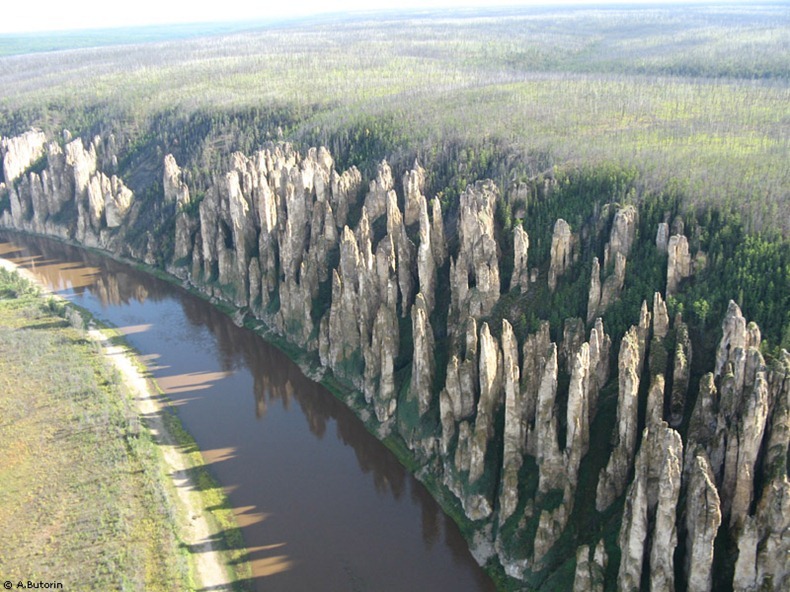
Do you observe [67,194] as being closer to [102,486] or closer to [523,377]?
[102,486]

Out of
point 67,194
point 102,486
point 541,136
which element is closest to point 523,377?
point 102,486

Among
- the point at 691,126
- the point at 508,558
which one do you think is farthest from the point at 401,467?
the point at 691,126

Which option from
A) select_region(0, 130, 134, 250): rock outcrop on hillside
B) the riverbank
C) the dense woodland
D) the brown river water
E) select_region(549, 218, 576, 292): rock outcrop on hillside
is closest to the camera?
the riverbank

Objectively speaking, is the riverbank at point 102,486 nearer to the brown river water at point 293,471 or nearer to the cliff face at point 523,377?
the brown river water at point 293,471

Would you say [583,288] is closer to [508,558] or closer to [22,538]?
[508,558]

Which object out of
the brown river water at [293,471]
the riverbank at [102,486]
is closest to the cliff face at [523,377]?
the brown river water at [293,471]

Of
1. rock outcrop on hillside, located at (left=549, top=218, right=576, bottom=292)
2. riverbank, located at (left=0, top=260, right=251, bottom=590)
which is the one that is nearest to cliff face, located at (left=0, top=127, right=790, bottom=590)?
rock outcrop on hillside, located at (left=549, top=218, right=576, bottom=292)

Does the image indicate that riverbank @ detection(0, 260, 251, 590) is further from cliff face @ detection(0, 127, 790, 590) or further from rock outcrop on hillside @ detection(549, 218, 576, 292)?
rock outcrop on hillside @ detection(549, 218, 576, 292)
